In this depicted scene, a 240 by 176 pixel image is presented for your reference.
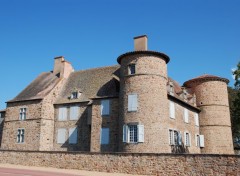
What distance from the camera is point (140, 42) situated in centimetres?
2675

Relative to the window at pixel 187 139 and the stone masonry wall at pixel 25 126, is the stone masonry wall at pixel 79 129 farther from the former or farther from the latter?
the window at pixel 187 139

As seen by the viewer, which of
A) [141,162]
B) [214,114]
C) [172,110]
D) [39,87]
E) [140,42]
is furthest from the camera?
[39,87]

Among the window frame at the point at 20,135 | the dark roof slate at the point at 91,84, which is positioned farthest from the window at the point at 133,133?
the window frame at the point at 20,135

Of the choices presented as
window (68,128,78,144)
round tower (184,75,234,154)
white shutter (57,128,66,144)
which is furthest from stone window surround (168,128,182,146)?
white shutter (57,128,66,144)

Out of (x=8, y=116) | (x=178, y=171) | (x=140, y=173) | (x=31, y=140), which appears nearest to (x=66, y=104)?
(x=31, y=140)

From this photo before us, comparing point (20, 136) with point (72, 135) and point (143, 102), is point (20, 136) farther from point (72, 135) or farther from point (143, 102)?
point (143, 102)

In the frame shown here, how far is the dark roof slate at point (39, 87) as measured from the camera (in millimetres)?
30719

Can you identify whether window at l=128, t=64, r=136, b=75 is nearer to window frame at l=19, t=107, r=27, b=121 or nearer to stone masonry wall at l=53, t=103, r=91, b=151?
stone masonry wall at l=53, t=103, r=91, b=151

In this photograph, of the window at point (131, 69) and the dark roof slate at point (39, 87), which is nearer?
the window at point (131, 69)

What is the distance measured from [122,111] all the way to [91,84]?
762 centimetres

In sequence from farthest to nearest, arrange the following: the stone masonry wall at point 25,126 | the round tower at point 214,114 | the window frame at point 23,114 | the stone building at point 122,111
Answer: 1. the round tower at point 214,114
2. the window frame at point 23,114
3. the stone masonry wall at point 25,126
4. the stone building at point 122,111

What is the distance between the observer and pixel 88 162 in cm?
1922

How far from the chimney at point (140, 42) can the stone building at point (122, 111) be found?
Answer: 0.16 ft

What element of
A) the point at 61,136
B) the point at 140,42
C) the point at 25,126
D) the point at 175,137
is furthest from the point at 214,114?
the point at 25,126
